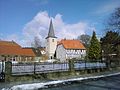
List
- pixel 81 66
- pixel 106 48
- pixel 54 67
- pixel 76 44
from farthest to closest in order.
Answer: pixel 76 44 < pixel 106 48 < pixel 81 66 < pixel 54 67

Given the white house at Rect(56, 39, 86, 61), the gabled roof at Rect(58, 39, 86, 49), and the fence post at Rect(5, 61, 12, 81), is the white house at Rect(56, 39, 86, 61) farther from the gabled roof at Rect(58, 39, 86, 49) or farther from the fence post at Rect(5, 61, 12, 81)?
the fence post at Rect(5, 61, 12, 81)

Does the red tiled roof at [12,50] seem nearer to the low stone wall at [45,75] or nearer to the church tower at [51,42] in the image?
the church tower at [51,42]

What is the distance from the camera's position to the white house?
315ft

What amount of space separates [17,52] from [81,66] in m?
51.1

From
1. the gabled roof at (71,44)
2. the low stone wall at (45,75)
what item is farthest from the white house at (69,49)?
the low stone wall at (45,75)

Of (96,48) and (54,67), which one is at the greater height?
(96,48)

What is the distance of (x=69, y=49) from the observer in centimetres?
9656

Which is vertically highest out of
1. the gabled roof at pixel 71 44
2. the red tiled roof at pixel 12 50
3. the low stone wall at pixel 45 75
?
the gabled roof at pixel 71 44

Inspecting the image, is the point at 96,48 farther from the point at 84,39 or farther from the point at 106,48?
the point at 84,39

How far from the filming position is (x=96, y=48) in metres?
68.3

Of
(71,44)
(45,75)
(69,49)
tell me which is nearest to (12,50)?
(69,49)

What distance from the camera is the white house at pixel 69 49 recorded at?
9589 centimetres

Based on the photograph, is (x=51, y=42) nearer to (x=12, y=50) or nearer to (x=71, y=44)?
(x=71, y=44)

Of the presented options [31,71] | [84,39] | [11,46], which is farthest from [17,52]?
[31,71]
